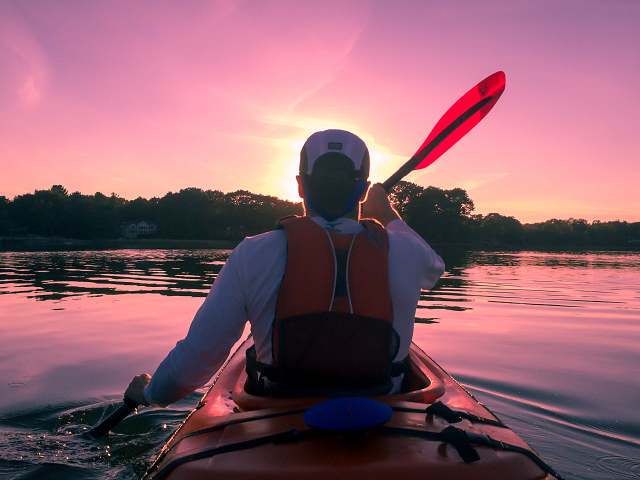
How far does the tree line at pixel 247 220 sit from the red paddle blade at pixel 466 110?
7557 centimetres

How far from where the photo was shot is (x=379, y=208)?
2188 mm

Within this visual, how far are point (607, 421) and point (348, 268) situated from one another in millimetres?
2965

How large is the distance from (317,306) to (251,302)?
249mm

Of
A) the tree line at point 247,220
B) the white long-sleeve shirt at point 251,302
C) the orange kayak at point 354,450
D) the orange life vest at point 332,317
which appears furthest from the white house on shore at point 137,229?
the orange kayak at point 354,450

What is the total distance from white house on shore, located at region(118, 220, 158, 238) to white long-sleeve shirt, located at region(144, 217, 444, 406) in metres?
93.5

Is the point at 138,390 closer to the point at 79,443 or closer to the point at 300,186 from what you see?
the point at 300,186

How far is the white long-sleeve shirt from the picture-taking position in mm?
1544

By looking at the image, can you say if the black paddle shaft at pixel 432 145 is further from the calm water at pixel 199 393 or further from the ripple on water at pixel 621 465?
the ripple on water at pixel 621 465

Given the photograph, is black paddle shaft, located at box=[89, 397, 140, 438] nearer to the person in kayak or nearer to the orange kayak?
the person in kayak

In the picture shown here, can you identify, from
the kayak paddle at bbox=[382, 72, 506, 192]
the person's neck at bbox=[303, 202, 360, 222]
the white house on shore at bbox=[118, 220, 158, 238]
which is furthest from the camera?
the white house on shore at bbox=[118, 220, 158, 238]

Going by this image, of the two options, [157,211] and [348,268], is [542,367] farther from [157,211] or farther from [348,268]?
[157,211]

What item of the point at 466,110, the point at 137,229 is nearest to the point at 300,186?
the point at 466,110

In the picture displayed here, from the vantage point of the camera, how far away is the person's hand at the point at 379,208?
2176 mm

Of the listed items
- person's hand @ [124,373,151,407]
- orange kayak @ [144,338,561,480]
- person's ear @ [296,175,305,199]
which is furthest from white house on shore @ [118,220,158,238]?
orange kayak @ [144,338,561,480]
